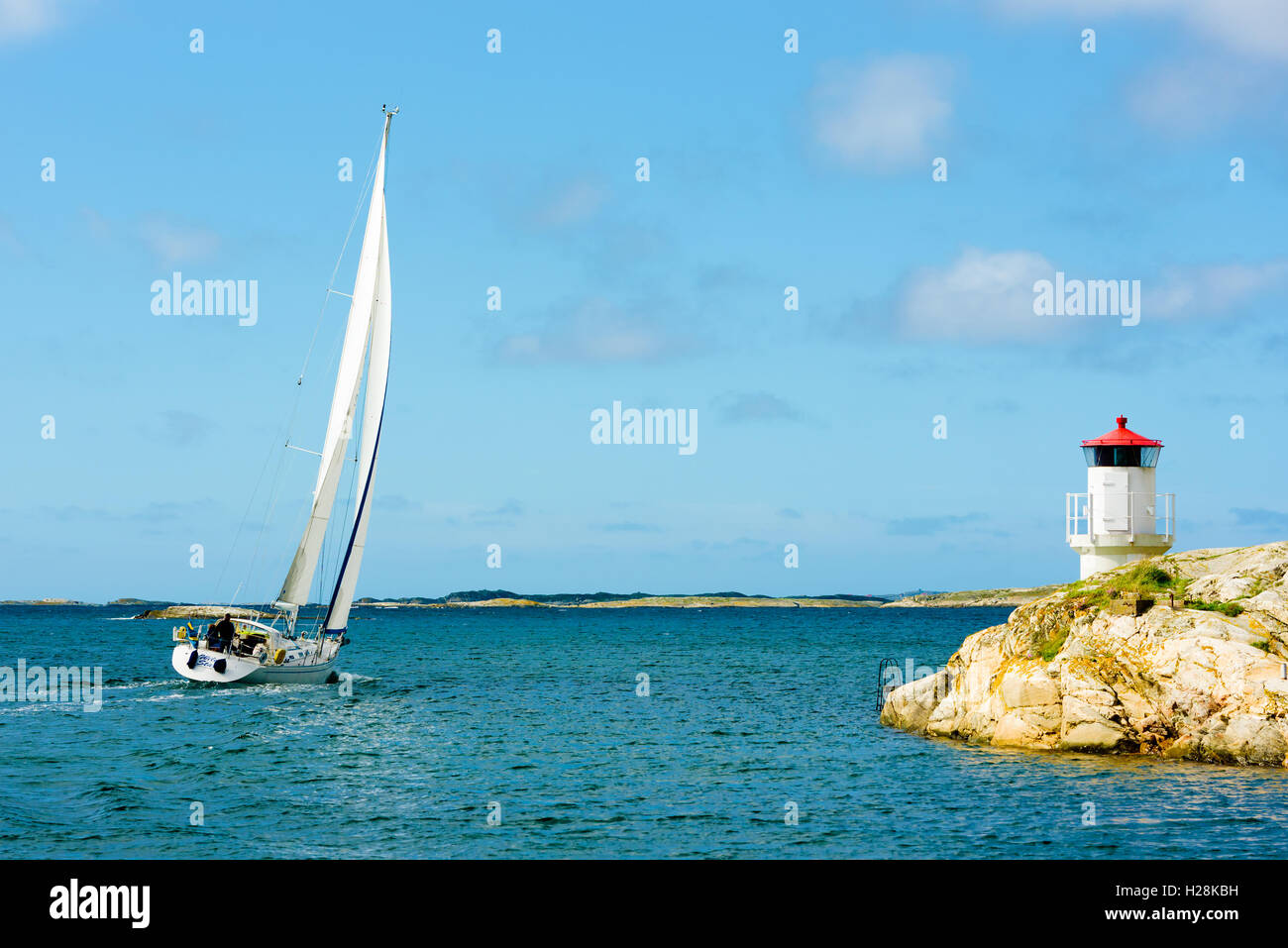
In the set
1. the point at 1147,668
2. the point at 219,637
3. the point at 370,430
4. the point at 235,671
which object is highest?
the point at 370,430

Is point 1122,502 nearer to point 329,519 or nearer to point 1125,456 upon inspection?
point 1125,456

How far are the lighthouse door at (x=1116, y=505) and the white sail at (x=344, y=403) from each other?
104ft

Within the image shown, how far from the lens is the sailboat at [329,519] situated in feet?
157

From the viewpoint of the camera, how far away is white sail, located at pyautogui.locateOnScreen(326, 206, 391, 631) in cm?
4919

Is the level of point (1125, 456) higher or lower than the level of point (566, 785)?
higher

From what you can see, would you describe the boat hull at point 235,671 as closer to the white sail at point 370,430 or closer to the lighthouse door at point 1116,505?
the white sail at point 370,430

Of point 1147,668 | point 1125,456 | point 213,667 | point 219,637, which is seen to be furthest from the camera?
point 219,637

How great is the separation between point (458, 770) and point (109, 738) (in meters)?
13.1

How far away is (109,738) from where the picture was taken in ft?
113

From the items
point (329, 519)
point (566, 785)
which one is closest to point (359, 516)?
point (329, 519)

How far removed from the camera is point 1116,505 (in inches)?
1406

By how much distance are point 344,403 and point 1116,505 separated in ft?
107

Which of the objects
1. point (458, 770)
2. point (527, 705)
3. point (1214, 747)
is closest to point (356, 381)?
point (527, 705)
